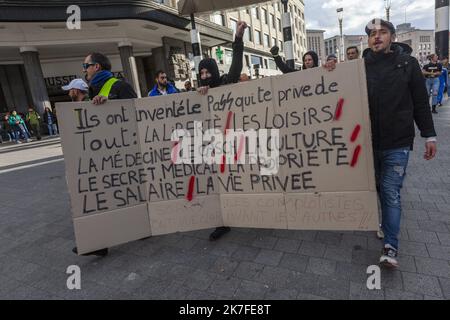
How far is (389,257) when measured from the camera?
7.80ft

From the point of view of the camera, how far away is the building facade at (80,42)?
45.5ft

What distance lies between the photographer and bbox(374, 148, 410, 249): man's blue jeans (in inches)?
94.7

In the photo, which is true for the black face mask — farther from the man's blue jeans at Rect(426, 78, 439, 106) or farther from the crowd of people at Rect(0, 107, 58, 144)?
the crowd of people at Rect(0, 107, 58, 144)

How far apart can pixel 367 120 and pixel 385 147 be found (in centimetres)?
26

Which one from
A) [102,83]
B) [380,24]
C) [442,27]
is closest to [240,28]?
[380,24]

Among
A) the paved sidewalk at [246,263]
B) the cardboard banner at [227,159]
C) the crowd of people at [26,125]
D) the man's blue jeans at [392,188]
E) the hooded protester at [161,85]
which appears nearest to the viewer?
the paved sidewalk at [246,263]

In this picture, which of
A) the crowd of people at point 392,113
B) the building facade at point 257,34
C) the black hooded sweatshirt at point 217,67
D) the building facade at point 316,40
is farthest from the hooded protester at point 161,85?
the building facade at point 316,40

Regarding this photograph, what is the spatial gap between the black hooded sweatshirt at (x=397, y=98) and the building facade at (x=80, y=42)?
12.1 meters

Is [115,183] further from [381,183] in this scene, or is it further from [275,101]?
[381,183]

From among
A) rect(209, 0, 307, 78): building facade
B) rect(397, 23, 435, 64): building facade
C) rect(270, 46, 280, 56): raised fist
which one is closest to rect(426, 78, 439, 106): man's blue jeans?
rect(270, 46, 280, 56): raised fist

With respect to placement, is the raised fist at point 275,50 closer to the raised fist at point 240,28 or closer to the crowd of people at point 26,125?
the raised fist at point 240,28

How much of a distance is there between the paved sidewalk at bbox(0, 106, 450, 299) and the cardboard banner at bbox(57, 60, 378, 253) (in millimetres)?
237

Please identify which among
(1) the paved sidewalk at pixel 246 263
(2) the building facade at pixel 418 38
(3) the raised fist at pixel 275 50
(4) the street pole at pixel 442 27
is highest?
(2) the building facade at pixel 418 38

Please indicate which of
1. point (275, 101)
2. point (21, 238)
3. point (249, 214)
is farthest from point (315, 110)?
point (21, 238)
